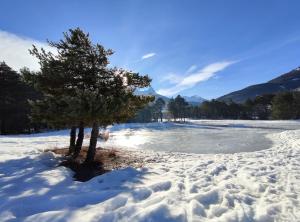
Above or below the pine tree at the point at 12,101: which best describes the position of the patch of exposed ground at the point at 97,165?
below

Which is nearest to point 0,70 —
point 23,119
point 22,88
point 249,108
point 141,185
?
point 22,88

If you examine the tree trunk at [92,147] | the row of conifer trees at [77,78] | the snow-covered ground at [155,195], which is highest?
the row of conifer trees at [77,78]

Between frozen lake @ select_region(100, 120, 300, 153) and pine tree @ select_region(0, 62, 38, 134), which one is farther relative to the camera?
pine tree @ select_region(0, 62, 38, 134)

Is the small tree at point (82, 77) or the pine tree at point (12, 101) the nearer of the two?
the small tree at point (82, 77)

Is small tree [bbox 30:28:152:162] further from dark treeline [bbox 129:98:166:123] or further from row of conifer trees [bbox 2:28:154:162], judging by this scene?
dark treeline [bbox 129:98:166:123]

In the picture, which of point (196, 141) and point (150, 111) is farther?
point (150, 111)

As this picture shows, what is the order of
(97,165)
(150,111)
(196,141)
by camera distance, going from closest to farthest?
(97,165) → (196,141) → (150,111)

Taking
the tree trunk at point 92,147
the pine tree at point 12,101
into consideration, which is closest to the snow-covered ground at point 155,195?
the tree trunk at point 92,147

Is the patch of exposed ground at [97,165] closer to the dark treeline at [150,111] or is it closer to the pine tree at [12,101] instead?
the pine tree at [12,101]

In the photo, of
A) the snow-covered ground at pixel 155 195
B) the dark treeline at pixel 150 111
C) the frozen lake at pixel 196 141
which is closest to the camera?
the snow-covered ground at pixel 155 195

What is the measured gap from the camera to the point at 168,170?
11656 millimetres

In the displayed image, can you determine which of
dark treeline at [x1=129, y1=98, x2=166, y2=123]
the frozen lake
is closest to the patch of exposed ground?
the frozen lake

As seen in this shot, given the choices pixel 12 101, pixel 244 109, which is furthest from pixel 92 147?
pixel 244 109

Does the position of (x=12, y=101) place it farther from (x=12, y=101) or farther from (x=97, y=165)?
(x=97, y=165)
